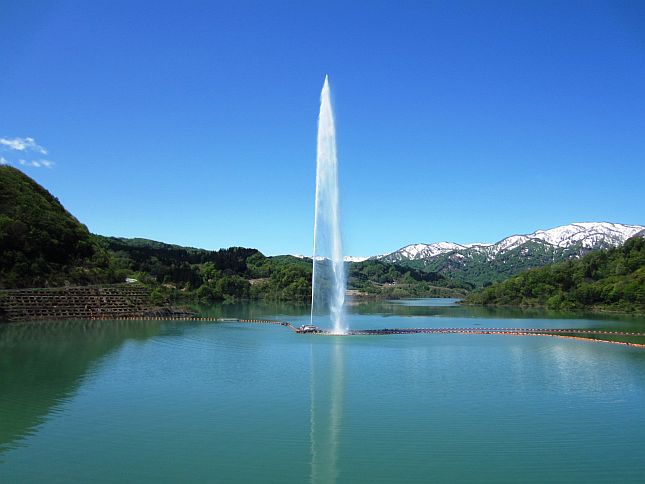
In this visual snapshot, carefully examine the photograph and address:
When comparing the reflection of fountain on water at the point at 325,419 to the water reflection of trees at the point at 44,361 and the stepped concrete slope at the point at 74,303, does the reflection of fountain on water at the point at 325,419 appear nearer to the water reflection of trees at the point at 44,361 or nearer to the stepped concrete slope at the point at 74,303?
the water reflection of trees at the point at 44,361

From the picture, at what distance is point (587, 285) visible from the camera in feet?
382

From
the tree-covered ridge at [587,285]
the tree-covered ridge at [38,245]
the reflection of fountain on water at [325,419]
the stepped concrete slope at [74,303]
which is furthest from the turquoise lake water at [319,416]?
the tree-covered ridge at [587,285]

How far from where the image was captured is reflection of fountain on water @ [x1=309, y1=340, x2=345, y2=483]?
48.8 ft

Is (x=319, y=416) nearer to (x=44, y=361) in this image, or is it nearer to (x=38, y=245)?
(x=44, y=361)

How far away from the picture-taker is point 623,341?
48.1 meters

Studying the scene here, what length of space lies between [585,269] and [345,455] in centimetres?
A: 13450

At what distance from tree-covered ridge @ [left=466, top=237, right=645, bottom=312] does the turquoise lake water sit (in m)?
74.9

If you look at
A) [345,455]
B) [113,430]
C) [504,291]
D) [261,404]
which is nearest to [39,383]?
[113,430]

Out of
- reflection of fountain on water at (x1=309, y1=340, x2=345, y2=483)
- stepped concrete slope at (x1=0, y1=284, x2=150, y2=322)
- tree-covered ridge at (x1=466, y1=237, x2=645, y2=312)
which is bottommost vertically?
reflection of fountain on water at (x1=309, y1=340, x2=345, y2=483)

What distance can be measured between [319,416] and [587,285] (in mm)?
113354

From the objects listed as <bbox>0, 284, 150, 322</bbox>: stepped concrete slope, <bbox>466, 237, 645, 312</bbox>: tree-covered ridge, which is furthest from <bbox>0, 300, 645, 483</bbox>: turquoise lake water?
<bbox>466, 237, 645, 312</bbox>: tree-covered ridge

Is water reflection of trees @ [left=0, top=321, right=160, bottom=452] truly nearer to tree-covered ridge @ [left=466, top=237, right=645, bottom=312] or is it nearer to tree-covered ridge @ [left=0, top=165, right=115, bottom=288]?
tree-covered ridge @ [left=0, top=165, right=115, bottom=288]

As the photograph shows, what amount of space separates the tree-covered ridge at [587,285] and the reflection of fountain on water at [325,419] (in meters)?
89.0

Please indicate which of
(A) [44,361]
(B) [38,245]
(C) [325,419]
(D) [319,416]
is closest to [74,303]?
(B) [38,245]
